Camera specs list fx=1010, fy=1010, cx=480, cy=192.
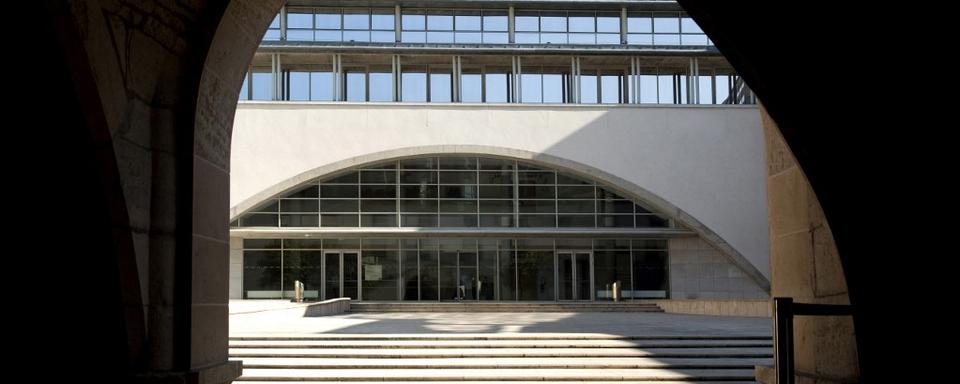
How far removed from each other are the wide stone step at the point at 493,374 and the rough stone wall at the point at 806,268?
781cm

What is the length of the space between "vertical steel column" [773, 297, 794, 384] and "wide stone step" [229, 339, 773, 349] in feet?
39.8


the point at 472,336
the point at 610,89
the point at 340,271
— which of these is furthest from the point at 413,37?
the point at 472,336

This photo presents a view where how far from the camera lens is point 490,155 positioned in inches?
1431

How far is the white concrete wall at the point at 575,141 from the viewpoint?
3541 cm

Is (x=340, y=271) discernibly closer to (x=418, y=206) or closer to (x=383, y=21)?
(x=418, y=206)

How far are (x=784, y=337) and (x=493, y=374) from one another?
10.2m

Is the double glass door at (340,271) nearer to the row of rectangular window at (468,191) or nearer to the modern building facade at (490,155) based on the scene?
the modern building facade at (490,155)

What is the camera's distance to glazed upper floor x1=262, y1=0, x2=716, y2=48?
3588 cm

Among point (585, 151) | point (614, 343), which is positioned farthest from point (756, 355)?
point (585, 151)

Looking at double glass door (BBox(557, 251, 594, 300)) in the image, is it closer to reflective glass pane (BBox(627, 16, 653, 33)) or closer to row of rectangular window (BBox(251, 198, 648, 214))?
row of rectangular window (BBox(251, 198, 648, 214))

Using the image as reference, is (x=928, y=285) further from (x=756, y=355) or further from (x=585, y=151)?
(x=585, y=151)

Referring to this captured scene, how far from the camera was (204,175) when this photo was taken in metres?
6.15

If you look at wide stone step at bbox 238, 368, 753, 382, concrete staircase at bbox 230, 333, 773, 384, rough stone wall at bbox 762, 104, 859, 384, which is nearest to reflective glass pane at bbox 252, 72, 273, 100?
concrete staircase at bbox 230, 333, 773, 384

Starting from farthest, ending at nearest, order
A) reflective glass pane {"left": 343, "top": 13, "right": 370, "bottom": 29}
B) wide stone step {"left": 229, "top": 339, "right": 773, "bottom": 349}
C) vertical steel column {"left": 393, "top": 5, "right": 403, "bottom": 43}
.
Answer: vertical steel column {"left": 393, "top": 5, "right": 403, "bottom": 43}
reflective glass pane {"left": 343, "top": 13, "right": 370, "bottom": 29}
wide stone step {"left": 229, "top": 339, "right": 773, "bottom": 349}
